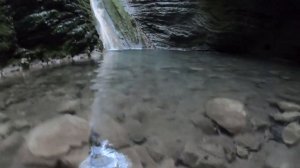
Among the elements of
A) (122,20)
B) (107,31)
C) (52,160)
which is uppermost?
(122,20)

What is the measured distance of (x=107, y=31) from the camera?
576 centimetres

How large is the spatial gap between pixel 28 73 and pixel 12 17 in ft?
2.42

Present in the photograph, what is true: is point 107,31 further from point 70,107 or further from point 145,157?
point 145,157

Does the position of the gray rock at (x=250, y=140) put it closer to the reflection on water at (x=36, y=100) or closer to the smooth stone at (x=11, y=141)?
the reflection on water at (x=36, y=100)

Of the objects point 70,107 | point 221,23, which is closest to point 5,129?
point 70,107

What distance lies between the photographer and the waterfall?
18.5 ft

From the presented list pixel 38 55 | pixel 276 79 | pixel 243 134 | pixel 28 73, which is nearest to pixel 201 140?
pixel 243 134

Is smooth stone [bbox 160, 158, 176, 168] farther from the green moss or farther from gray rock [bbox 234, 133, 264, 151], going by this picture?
the green moss

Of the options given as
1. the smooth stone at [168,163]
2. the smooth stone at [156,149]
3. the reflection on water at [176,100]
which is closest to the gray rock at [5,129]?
the reflection on water at [176,100]

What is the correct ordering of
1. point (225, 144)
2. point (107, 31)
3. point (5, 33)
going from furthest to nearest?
point (107, 31) → point (5, 33) → point (225, 144)

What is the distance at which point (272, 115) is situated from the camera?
109 inches

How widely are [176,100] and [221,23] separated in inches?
129

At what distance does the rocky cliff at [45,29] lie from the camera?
157 inches

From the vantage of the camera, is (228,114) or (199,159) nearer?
(199,159)
